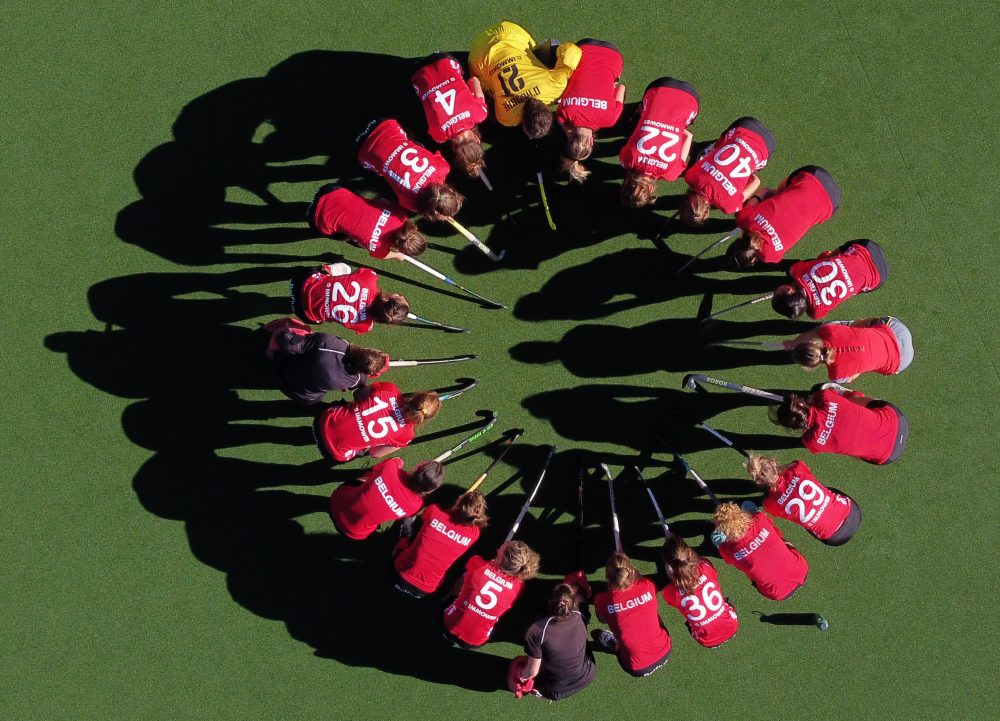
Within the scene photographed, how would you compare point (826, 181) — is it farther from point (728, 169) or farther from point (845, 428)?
point (845, 428)

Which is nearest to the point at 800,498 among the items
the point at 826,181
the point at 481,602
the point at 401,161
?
the point at 826,181

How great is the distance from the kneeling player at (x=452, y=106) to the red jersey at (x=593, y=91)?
1.06 m

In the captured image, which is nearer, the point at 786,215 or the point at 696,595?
the point at 696,595

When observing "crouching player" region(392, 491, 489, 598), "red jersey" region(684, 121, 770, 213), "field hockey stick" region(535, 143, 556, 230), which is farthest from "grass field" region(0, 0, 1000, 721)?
"red jersey" region(684, 121, 770, 213)

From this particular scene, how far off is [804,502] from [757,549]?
78 cm

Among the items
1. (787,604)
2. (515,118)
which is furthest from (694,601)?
(515,118)

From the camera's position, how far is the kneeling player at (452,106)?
314 inches

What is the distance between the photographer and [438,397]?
27.1 ft

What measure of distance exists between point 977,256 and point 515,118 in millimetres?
6375

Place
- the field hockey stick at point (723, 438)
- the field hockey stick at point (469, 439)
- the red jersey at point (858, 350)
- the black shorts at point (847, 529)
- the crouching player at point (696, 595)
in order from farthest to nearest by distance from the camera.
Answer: the field hockey stick at point (723, 438) → the field hockey stick at point (469, 439) → the black shorts at point (847, 529) → the red jersey at point (858, 350) → the crouching player at point (696, 595)

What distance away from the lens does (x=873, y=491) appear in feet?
29.3

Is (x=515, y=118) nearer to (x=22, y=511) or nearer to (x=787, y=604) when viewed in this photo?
(x=787, y=604)

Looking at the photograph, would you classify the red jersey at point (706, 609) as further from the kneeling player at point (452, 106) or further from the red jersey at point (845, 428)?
the kneeling player at point (452, 106)

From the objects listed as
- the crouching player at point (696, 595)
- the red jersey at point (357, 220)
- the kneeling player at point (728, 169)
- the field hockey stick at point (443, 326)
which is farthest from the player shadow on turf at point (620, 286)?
the crouching player at point (696, 595)
